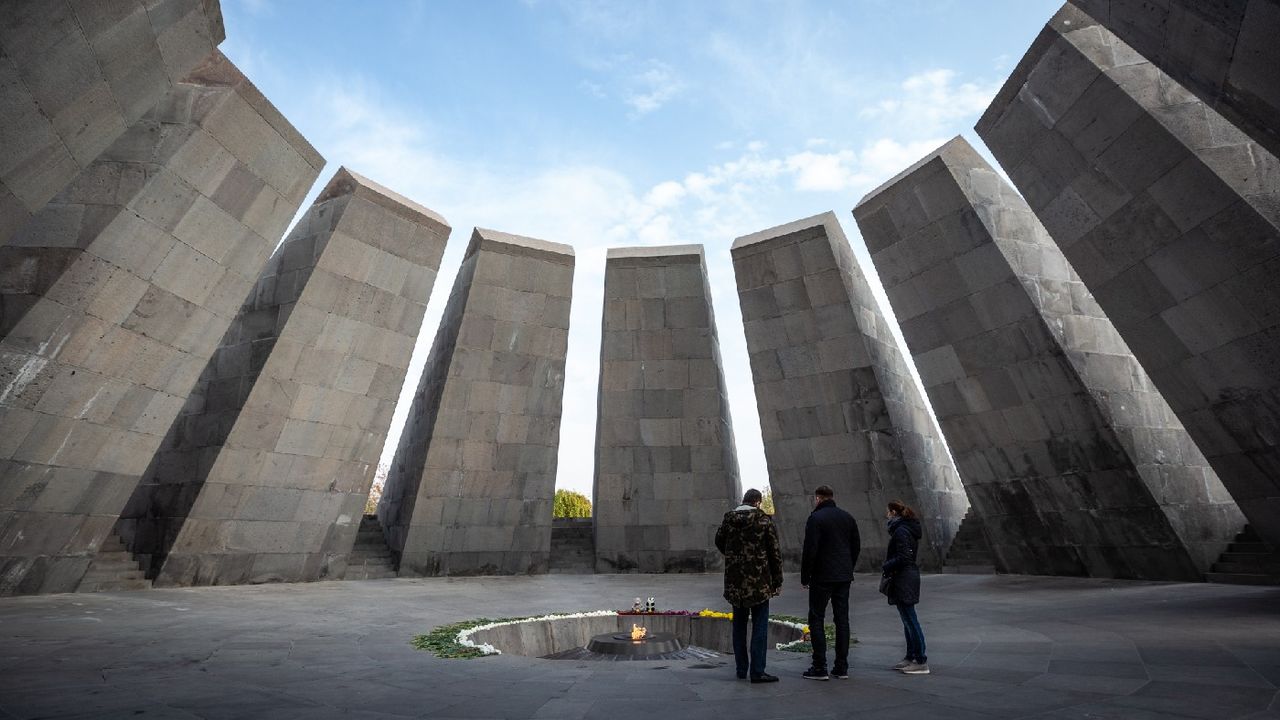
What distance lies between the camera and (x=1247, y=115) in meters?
7.38

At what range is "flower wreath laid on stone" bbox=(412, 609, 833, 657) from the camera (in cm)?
773

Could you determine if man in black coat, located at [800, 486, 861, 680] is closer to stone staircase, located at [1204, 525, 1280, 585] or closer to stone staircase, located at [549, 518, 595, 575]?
stone staircase, located at [1204, 525, 1280, 585]

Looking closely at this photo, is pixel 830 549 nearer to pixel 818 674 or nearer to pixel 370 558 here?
pixel 818 674

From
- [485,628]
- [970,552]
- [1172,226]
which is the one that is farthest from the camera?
[970,552]

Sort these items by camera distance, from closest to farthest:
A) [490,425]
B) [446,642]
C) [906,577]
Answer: [906,577]
[446,642]
[490,425]

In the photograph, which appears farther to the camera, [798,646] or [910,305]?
[910,305]

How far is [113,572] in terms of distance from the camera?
13375 mm

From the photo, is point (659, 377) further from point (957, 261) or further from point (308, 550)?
point (308, 550)

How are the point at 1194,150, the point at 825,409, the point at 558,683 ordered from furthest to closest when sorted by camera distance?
the point at 825,409, the point at 1194,150, the point at 558,683

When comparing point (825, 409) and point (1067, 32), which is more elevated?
point (1067, 32)

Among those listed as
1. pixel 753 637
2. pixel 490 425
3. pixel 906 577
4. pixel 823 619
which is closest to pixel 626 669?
pixel 753 637

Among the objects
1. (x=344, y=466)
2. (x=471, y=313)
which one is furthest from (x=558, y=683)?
(x=471, y=313)

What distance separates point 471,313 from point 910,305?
1111 centimetres

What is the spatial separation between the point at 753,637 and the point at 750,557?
0.68 meters
